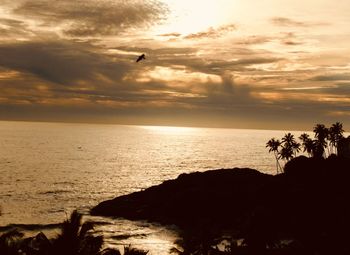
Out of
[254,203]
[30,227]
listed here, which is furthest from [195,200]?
[30,227]

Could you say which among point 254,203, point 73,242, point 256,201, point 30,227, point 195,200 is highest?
point 73,242

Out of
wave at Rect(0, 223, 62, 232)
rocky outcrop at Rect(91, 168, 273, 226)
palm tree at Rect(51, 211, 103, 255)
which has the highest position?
palm tree at Rect(51, 211, 103, 255)

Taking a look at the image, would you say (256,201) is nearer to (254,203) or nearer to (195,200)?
(254,203)

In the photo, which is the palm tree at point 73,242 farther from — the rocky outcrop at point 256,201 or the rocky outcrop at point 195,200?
the rocky outcrop at point 195,200

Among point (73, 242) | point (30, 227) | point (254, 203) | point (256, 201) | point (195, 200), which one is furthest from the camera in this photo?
point (195, 200)

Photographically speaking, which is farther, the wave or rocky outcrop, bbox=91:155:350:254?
the wave

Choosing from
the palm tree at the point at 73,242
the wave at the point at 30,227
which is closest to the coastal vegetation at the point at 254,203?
the wave at the point at 30,227

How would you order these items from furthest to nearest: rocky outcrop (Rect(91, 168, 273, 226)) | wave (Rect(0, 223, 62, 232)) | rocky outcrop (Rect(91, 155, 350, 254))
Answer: rocky outcrop (Rect(91, 168, 273, 226))
wave (Rect(0, 223, 62, 232))
rocky outcrop (Rect(91, 155, 350, 254))

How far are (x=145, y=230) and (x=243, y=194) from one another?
2402cm

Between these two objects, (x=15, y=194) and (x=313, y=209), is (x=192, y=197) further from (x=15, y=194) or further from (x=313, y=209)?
(x=15, y=194)

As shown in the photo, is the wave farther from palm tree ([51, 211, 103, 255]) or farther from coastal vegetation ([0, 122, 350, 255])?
palm tree ([51, 211, 103, 255])

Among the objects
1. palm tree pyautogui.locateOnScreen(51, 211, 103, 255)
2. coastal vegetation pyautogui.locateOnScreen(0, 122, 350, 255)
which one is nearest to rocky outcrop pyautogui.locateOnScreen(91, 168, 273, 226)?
coastal vegetation pyautogui.locateOnScreen(0, 122, 350, 255)

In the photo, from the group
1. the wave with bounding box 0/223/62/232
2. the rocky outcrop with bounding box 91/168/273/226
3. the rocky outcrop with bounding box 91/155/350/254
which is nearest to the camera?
the rocky outcrop with bounding box 91/155/350/254

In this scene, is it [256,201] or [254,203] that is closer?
[254,203]
